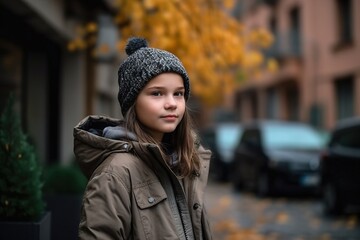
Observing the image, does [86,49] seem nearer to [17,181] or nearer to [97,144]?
[17,181]

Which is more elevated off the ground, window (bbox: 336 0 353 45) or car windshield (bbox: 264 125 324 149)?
window (bbox: 336 0 353 45)

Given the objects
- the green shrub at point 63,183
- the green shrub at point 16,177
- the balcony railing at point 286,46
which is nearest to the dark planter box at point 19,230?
the green shrub at point 16,177

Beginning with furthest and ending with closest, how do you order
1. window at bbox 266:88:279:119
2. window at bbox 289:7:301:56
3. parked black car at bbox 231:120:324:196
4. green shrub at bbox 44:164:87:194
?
window at bbox 266:88:279:119 < window at bbox 289:7:301:56 < parked black car at bbox 231:120:324:196 < green shrub at bbox 44:164:87:194

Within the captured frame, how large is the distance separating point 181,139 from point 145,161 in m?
0.30

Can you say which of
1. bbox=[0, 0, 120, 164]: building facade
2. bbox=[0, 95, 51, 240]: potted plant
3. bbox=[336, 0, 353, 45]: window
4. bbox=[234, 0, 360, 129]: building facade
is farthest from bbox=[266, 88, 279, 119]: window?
bbox=[0, 95, 51, 240]: potted plant

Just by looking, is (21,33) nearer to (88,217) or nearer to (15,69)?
(15,69)

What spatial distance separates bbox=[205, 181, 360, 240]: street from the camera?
8859 millimetres

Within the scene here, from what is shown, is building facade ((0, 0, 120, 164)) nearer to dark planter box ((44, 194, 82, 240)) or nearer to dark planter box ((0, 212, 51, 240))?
dark planter box ((44, 194, 82, 240))

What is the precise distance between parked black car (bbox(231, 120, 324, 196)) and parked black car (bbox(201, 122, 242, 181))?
2709mm

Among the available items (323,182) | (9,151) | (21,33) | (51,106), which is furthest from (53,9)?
(323,182)

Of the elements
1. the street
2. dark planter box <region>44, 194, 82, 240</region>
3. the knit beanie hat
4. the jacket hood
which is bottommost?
the street

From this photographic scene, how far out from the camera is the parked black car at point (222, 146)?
65.5 ft

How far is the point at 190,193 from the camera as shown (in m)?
2.77

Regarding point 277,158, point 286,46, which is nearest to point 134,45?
point 277,158
